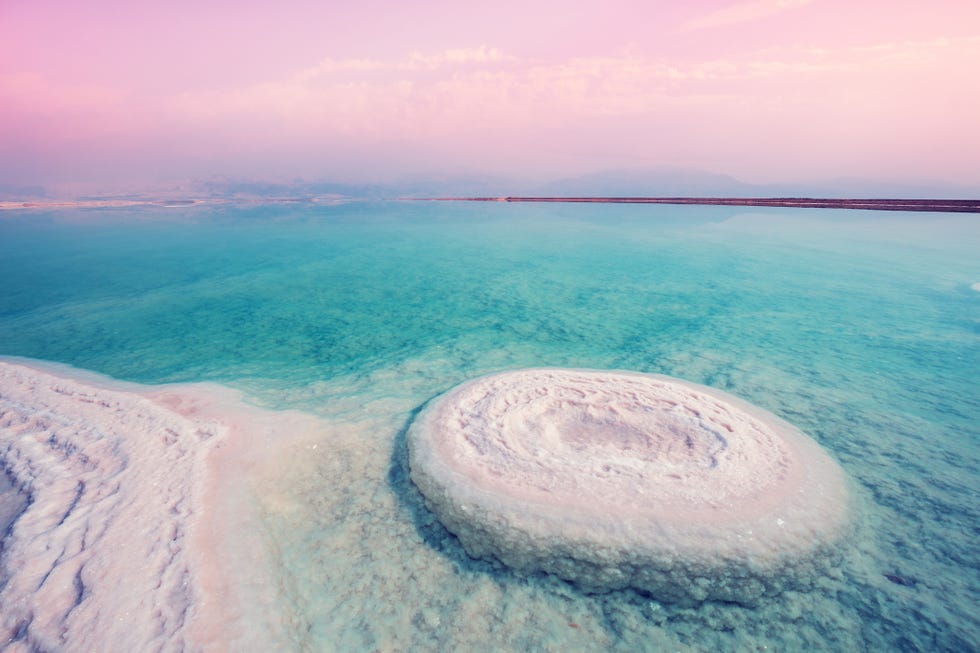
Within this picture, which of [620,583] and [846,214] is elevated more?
[846,214]

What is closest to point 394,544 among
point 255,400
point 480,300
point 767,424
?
point 255,400

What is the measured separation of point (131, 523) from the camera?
4551mm

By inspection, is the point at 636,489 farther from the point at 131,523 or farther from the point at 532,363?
the point at 131,523

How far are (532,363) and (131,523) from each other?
6630 millimetres

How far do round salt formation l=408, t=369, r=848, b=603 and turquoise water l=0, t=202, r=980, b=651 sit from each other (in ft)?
0.81

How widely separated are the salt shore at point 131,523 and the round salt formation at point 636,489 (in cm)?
205

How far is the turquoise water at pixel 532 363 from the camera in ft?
12.9

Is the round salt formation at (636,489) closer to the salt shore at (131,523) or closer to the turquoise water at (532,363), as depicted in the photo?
the turquoise water at (532,363)

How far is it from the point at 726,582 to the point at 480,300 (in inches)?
432

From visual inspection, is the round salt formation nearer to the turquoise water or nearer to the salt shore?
the turquoise water

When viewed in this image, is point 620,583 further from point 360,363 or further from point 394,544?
point 360,363

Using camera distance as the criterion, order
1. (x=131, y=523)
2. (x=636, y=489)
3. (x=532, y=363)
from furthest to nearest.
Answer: (x=532, y=363) → (x=636, y=489) → (x=131, y=523)

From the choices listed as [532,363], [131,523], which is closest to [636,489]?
[532,363]

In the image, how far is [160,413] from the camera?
6.70 meters
